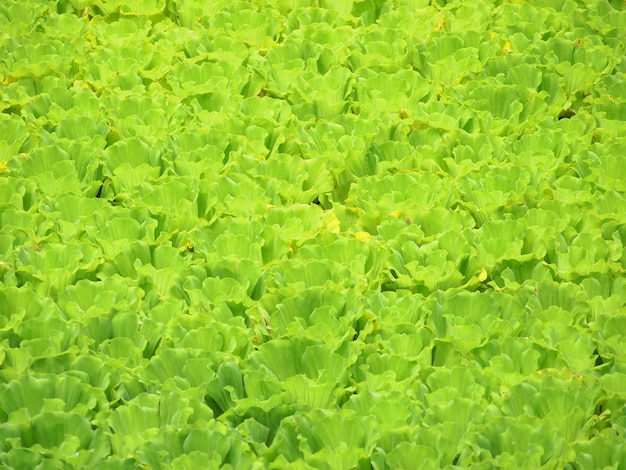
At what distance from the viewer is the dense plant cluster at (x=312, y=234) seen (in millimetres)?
2320

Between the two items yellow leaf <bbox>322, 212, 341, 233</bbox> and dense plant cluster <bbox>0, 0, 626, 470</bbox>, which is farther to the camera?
yellow leaf <bbox>322, 212, 341, 233</bbox>

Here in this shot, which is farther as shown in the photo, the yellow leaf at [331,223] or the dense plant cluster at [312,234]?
the yellow leaf at [331,223]

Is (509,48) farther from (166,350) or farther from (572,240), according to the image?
(166,350)

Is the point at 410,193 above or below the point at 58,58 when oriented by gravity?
below

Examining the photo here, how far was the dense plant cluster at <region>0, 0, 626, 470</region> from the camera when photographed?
232cm

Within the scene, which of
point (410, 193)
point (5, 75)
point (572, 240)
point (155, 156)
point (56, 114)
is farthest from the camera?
point (5, 75)

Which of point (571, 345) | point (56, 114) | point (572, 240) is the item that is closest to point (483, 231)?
point (572, 240)

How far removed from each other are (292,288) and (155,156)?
94cm

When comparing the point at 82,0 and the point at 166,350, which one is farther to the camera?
the point at 82,0

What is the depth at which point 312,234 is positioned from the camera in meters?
3.08

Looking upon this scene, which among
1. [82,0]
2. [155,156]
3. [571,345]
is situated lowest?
[571,345]

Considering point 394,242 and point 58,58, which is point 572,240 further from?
point 58,58

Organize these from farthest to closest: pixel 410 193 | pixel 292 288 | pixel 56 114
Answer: pixel 56 114
pixel 410 193
pixel 292 288

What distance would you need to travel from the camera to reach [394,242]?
2.94 meters
